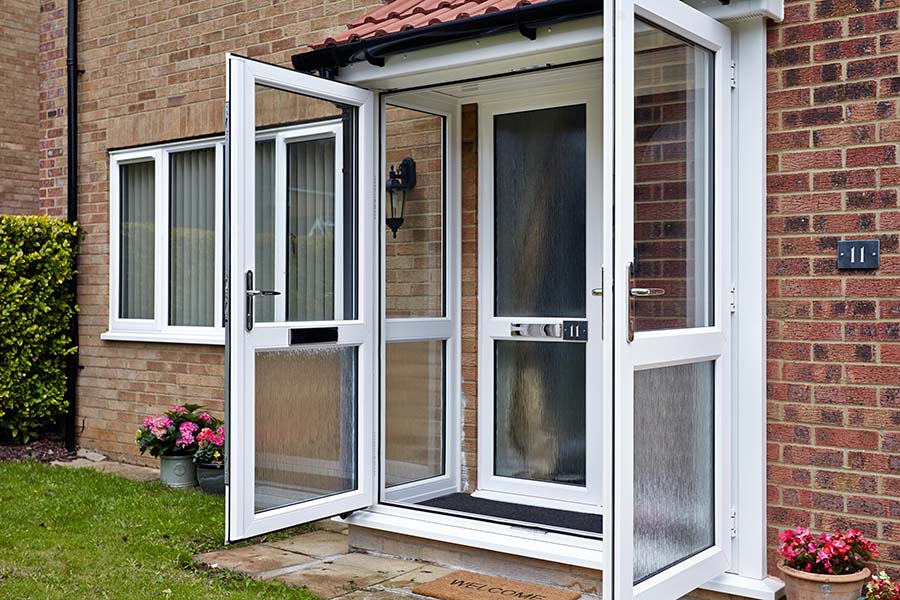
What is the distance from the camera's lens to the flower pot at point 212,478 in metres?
6.57

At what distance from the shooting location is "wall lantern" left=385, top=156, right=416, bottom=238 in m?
5.35

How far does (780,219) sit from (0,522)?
15.0ft

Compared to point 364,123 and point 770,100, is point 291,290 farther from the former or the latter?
point 770,100

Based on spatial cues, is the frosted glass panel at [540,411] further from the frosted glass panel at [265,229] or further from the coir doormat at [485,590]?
the frosted glass panel at [265,229]

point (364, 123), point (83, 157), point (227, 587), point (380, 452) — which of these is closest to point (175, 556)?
point (227, 587)

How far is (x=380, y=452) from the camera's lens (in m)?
5.16

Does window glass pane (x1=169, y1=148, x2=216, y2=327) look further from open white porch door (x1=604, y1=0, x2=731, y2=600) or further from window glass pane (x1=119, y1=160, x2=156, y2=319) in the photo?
open white porch door (x1=604, y1=0, x2=731, y2=600)

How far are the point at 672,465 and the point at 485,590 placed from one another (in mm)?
1228

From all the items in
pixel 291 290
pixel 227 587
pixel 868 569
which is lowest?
pixel 227 587

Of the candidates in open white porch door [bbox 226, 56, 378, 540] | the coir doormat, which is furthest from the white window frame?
the coir doormat

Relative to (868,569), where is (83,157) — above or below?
above

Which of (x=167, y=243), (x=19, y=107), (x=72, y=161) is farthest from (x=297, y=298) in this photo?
(x=19, y=107)

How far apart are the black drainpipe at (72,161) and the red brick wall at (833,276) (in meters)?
6.22

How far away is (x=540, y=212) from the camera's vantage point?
5.48 m
